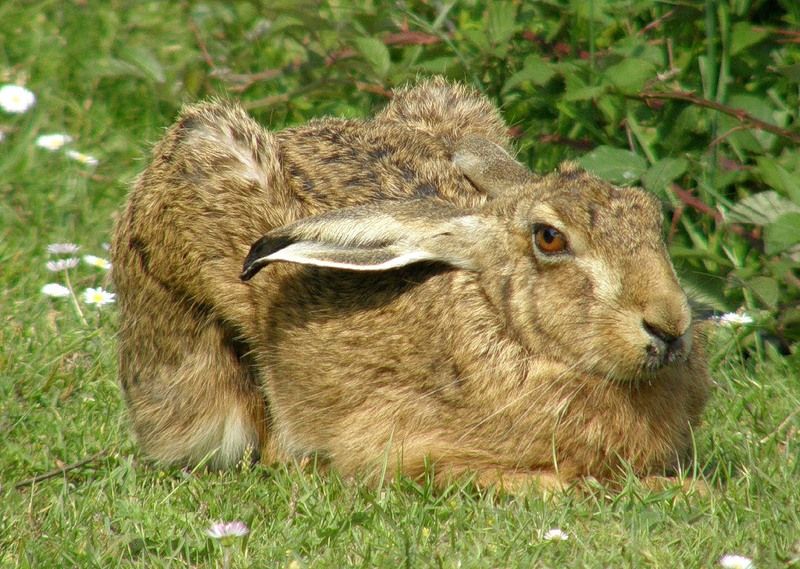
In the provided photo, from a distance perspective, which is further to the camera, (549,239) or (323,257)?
(323,257)

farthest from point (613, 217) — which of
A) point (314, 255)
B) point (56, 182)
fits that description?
point (56, 182)

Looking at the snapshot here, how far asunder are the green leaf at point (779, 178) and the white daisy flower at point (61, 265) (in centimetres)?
306

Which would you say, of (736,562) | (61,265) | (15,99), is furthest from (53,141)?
(736,562)

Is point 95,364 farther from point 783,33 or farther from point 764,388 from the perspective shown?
point 783,33

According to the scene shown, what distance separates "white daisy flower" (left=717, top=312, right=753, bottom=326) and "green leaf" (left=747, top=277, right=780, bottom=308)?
16 centimetres

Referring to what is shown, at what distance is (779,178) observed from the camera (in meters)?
5.62

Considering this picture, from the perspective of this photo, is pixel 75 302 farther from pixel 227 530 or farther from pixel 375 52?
pixel 227 530

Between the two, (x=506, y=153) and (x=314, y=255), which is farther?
(x=506, y=153)

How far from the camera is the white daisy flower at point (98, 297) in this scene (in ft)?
20.8

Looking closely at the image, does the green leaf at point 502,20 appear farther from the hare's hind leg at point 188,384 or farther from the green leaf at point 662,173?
the hare's hind leg at point 188,384

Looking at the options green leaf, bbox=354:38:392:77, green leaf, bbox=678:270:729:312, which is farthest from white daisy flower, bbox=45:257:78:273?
green leaf, bbox=678:270:729:312

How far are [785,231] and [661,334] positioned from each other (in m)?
1.34

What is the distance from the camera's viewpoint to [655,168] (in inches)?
234

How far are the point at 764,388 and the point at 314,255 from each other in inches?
73.7
